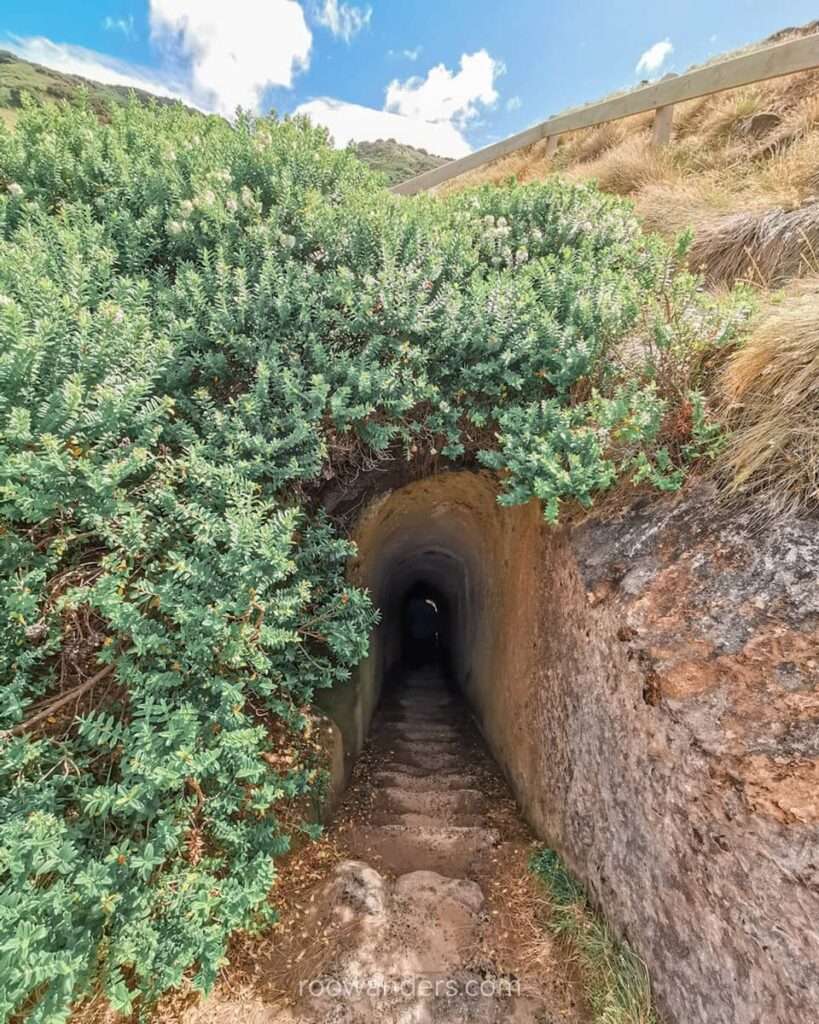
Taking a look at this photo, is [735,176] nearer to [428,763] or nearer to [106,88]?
[428,763]

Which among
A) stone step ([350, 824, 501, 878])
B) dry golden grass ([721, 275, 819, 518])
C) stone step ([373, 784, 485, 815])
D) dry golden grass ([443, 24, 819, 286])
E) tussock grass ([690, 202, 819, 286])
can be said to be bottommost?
stone step ([373, 784, 485, 815])

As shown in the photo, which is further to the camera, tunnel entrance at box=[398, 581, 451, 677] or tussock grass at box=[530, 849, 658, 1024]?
tunnel entrance at box=[398, 581, 451, 677]

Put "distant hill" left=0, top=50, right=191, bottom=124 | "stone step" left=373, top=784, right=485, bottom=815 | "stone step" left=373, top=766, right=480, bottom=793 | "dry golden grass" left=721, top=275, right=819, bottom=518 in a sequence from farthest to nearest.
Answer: "distant hill" left=0, top=50, right=191, bottom=124
"stone step" left=373, top=766, right=480, bottom=793
"stone step" left=373, top=784, right=485, bottom=815
"dry golden grass" left=721, top=275, right=819, bottom=518

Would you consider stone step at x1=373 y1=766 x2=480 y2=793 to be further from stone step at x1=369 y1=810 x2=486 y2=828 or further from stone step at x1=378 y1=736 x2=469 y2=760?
stone step at x1=378 y1=736 x2=469 y2=760

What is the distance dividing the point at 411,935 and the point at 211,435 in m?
3.20

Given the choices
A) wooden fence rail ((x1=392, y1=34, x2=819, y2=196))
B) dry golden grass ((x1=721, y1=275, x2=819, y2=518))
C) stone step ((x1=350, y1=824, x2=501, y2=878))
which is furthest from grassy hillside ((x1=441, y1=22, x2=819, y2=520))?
stone step ((x1=350, y1=824, x2=501, y2=878))

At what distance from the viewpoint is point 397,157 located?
213 ft

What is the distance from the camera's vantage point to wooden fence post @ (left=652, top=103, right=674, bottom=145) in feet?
23.2

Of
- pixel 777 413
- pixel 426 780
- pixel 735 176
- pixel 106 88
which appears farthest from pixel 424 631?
pixel 106 88

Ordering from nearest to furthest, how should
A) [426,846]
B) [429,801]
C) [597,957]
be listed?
[597,957] → [426,846] → [429,801]

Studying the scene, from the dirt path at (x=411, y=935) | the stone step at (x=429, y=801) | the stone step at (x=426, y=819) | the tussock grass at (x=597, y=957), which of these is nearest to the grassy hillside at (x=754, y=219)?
the tussock grass at (x=597, y=957)

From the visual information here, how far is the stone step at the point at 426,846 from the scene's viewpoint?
3650 mm

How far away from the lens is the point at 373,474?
4.29 m

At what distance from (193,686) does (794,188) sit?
7371 mm
